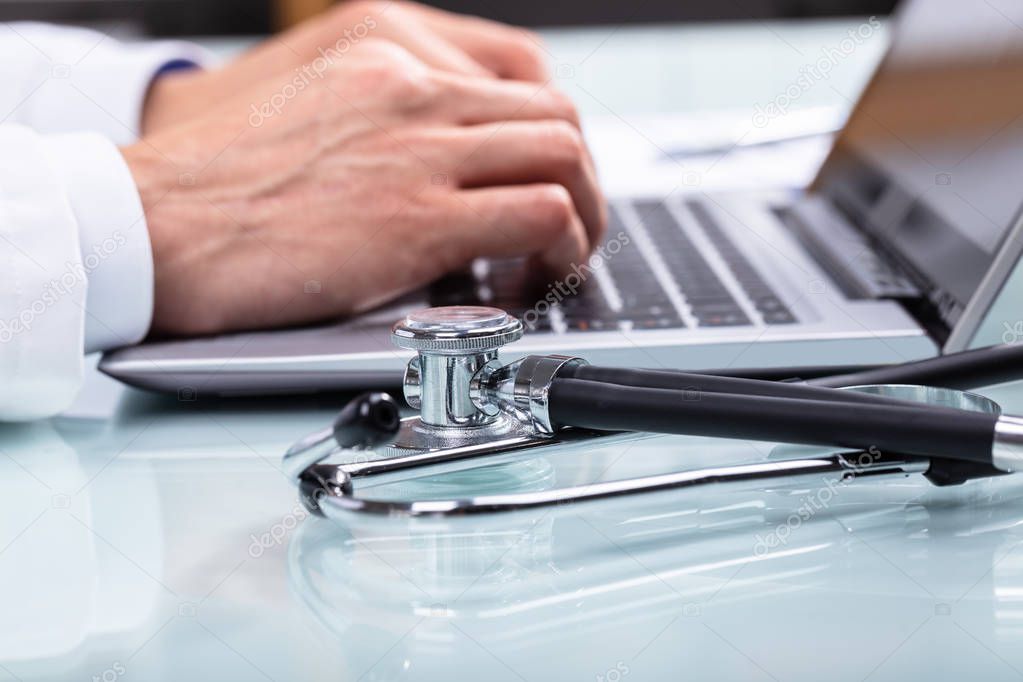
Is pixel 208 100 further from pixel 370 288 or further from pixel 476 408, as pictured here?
pixel 476 408

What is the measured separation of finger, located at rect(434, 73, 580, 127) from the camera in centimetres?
67

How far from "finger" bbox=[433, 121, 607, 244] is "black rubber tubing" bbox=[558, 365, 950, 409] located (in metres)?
0.29

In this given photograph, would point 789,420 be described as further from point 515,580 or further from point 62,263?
point 62,263

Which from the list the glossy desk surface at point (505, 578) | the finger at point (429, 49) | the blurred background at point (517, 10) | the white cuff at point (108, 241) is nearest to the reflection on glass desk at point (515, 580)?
the glossy desk surface at point (505, 578)

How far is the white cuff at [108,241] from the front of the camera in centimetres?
54

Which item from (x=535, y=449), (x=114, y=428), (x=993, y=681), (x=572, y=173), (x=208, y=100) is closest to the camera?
(x=993, y=681)

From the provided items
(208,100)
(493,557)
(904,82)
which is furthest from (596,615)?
(208,100)

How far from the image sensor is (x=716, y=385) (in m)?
0.36

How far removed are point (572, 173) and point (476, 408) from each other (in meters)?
0.28

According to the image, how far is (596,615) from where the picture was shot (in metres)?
0.31

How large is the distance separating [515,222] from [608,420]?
0.27 m

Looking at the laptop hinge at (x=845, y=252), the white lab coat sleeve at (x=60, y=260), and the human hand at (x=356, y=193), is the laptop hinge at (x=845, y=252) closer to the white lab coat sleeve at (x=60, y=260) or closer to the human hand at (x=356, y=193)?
the human hand at (x=356, y=193)

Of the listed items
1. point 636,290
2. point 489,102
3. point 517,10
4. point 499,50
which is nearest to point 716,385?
point 636,290

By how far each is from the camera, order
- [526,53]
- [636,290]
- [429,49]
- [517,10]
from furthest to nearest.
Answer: [517,10], [526,53], [429,49], [636,290]
